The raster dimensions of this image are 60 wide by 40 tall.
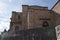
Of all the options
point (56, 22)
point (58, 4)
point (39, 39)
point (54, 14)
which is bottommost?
point (39, 39)

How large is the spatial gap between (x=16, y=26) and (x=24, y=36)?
35.1ft

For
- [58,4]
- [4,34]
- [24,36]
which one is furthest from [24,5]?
[24,36]

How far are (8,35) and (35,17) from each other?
548cm

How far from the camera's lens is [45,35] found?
7.85m

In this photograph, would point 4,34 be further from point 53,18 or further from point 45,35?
point 53,18

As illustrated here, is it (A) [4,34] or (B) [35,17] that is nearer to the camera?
(A) [4,34]

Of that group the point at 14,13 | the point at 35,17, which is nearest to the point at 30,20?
the point at 35,17

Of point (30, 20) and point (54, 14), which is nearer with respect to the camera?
point (30, 20)

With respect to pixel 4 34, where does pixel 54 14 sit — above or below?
above

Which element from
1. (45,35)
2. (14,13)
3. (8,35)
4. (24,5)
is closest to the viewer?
(45,35)

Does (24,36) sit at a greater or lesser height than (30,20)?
lesser

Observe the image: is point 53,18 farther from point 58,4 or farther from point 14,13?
point 14,13

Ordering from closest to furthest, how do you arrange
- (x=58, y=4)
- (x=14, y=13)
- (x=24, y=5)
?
(x=58, y=4) < (x=24, y=5) < (x=14, y=13)

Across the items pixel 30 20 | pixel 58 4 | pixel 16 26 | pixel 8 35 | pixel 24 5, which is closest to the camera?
pixel 8 35
